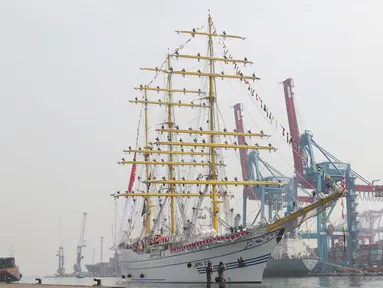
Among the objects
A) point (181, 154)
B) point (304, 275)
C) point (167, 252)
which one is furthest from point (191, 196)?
point (304, 275)

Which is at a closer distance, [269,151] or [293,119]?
[269,151]

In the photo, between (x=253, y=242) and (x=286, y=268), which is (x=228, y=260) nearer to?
(x=253, y=242)

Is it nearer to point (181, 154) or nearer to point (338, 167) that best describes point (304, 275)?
point (338, 167)

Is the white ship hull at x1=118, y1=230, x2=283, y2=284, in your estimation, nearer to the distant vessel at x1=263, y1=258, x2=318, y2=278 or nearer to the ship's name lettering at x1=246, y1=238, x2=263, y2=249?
the ship's name lettering at x1=246, y1=238, x2=263, y2=249

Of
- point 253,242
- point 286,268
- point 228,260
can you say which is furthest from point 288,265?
point 253,242

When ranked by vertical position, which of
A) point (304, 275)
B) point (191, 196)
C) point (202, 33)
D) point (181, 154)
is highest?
point (202, 33)

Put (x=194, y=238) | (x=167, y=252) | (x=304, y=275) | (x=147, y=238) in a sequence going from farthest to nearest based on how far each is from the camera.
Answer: (x=304, y=275) → (x=147, y=238) → (x=167, y=252) → (x=194, y=238)

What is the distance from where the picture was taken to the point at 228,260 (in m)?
53.8

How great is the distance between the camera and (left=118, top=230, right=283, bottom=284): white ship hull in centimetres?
5259

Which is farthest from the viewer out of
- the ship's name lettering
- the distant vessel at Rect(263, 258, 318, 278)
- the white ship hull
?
the distant vessel at Rect(263, 258, 318, 278)

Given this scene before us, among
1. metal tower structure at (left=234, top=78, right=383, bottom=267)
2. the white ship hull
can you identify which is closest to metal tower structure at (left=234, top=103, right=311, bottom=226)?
metal tower structure at (left=234, top=78, right=383, bottom=267)

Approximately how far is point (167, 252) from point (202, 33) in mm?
23608

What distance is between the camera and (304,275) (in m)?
114

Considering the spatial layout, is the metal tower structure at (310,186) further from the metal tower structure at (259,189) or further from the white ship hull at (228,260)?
the white ship hull at (228,260)
